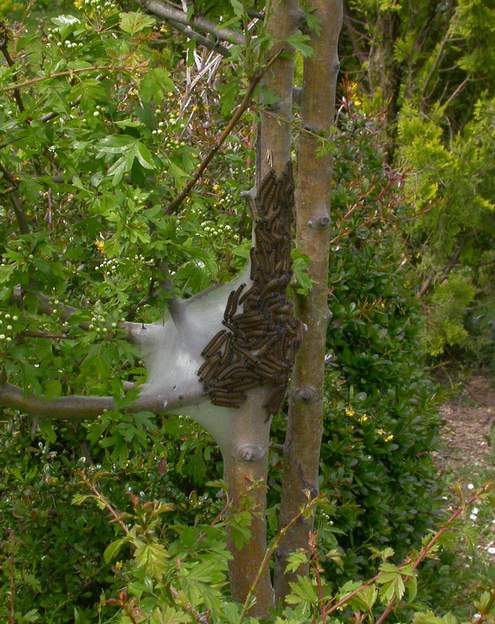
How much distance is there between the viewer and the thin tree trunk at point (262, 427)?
216 cm

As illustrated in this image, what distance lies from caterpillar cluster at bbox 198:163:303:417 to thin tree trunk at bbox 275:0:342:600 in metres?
0.23

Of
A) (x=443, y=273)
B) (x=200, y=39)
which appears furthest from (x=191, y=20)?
(x=443, y=273)

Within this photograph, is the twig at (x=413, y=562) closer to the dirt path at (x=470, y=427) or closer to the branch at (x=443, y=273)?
the dirt path at (x=470, y=427)

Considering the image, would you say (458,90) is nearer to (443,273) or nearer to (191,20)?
(443,273)

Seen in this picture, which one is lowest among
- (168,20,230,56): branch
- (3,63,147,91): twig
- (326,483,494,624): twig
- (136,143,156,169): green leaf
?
(326,483,494,624): twig

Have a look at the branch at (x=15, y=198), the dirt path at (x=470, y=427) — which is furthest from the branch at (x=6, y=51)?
the dirt path at (x=470, y=427)

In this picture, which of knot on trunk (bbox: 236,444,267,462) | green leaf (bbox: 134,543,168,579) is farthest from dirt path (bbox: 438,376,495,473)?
green leaf (bbox: 134,543,168,579)

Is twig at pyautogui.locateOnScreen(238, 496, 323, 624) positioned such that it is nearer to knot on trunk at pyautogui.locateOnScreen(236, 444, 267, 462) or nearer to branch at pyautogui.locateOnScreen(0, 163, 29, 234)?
knot on trunk at pyautogui.locateOnScreen(236, 444, 267, 462)

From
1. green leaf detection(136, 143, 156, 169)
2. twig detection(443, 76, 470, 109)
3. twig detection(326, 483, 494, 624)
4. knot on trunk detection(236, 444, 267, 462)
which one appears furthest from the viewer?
twig detection(443, 76, 470, 109)

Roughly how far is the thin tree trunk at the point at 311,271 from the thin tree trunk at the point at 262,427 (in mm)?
183

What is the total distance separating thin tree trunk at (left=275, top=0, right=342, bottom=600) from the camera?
2.47 metres

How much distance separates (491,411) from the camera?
7.23m

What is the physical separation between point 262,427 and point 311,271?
0.56m

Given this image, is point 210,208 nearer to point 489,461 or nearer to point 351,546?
point 351,546
